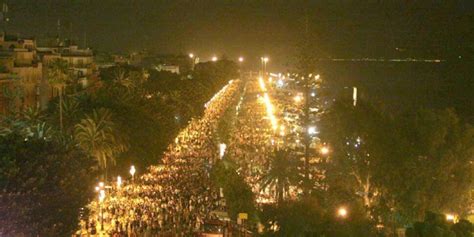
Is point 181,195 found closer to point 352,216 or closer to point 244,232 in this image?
point 244,232

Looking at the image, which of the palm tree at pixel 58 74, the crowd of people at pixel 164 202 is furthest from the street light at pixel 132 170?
the palm tree at pixel 58 74

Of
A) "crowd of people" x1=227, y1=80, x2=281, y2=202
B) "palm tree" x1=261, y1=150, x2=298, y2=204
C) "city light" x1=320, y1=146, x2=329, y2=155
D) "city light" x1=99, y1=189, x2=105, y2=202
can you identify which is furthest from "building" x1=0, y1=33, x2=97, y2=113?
"palm tree" x1=261, y1=150, x2=298, y2=204

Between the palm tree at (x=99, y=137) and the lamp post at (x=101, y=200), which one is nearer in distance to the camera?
the lamp post at (x=101, y=200)

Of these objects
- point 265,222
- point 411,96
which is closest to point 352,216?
point 265,222

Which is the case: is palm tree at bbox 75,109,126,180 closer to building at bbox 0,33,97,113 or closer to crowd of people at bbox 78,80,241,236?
crowd of people at bbox 78,80,241,236

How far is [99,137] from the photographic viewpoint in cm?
3303

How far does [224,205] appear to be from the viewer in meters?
Answer: 27.8

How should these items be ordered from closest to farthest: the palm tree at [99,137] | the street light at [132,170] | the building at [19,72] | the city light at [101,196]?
1. the city light at [101,196]
2. the palm tree at [99,137]
3. the street light at [132,170]
4. the building at [19,72]

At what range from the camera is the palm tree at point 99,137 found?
3253cm

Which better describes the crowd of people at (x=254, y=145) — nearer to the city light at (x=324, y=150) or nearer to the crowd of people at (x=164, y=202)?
the crowd of people at (x=164, y=202)

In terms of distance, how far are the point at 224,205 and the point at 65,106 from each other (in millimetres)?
14087

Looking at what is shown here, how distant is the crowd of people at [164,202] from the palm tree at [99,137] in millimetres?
1671

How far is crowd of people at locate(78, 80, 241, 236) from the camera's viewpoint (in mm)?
23781

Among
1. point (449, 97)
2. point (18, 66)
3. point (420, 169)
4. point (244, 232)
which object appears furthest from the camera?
point (449, 97)
